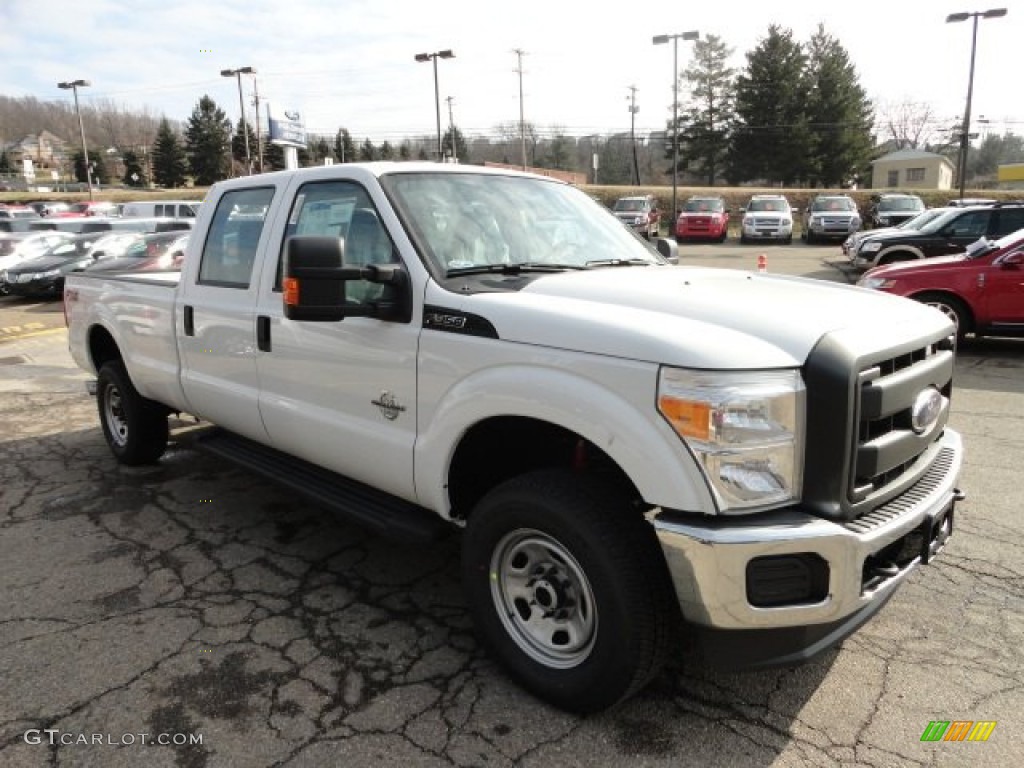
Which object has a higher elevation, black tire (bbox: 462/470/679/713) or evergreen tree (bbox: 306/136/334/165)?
evergreen tree (bbox: 306/136/334/165)

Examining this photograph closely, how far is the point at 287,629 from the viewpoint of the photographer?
3.35 metres

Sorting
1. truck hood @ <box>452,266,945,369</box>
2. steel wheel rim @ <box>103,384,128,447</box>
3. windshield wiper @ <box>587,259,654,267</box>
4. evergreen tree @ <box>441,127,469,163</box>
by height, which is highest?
evergreen tree @ <box>441,127,469,163</box>

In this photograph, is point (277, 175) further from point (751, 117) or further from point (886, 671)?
point (751, 117)

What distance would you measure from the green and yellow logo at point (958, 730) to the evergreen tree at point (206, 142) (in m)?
79.3

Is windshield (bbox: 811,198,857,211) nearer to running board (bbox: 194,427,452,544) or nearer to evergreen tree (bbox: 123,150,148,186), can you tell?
running board (bbox: 194,427,452,544)

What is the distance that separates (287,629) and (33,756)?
1.02 metres

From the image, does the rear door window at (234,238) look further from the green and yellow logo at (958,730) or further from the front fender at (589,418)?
the green and yellow logo at (958,730)

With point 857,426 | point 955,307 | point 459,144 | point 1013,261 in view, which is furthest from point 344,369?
point 459,144

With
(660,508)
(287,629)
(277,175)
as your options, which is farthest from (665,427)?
(277,175)

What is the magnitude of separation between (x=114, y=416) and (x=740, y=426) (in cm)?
512

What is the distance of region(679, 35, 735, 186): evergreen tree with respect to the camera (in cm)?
6706

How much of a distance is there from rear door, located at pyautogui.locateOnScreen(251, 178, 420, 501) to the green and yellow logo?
208 centimetres

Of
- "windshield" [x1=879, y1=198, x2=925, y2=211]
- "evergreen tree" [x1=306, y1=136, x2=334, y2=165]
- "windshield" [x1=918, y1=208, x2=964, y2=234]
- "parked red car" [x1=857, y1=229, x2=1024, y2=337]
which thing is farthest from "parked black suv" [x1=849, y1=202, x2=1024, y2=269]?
"evergreen tree" [x1=306, y1=136, x2=334, y2=165]

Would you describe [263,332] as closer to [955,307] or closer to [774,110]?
[955,307]
